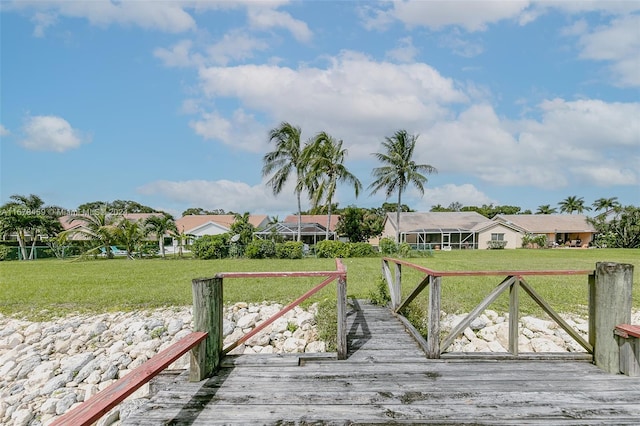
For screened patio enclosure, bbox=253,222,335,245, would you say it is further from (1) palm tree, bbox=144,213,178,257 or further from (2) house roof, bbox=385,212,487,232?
(2) house roof, bbox=385,212,487,232

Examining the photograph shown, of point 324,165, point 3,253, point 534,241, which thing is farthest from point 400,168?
point 3,253

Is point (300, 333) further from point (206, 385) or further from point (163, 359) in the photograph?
point (163, 359)

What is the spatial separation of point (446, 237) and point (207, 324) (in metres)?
35.4

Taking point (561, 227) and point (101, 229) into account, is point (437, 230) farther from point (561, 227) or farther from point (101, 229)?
point (101, 229)

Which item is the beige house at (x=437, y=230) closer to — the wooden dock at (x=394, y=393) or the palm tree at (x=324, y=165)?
the palm tree at (x=324, y=165)

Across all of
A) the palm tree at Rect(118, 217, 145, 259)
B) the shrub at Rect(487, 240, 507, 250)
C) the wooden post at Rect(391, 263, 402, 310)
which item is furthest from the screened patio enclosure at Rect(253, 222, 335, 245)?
the wooden post at Rect(391, 263, 402, 310)

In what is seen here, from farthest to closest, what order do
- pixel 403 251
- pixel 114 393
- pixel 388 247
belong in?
1. pixel 388 247
2. pixel 403 251
3. pixel 114 393

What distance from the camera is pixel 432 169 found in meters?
27.3

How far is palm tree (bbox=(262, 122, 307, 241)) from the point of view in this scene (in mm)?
24016

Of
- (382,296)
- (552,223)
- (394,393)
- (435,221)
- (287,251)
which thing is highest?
(435,221)

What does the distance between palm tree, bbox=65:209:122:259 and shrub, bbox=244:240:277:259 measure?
8393mm

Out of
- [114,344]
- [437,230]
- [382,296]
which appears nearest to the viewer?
[114,344]

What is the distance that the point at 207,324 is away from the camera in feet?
11.4

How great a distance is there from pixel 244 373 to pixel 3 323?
654 cm
